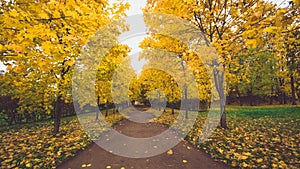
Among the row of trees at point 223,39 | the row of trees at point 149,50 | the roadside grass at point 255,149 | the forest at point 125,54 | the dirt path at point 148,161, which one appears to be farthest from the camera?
the row of trees at point 223,39

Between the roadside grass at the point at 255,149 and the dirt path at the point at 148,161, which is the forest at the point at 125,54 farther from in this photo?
the dirt path at the point at 148,161

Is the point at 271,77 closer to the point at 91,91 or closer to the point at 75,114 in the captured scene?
the point at 91,91

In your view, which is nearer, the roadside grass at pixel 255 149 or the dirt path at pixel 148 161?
the roadside grass at pixel 255 149

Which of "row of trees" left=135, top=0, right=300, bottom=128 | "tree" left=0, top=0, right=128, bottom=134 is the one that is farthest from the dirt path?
"tree" left=0, top=0, right=128, bottom=134

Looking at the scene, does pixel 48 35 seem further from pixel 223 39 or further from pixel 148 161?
pixel 223 39

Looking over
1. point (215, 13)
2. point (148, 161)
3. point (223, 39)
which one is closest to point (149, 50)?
point (215, 13)

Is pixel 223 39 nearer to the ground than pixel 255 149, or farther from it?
farther from it

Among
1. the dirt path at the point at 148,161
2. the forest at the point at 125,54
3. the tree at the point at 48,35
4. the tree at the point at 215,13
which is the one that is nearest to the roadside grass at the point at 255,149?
the forest at the point at 125,54

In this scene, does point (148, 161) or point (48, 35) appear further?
point (148, 161)

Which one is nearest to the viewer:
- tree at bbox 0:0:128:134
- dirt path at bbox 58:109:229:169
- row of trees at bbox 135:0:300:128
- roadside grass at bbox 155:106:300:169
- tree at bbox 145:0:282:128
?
tree at bbox 0:0:128:134

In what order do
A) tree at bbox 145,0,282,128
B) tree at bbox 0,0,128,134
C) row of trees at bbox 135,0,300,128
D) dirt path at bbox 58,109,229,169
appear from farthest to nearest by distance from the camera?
tree at bbox 145,0,282,128 < row of trees at bbox 135,0,300,128 < dirt path at bbox 58,109,229,169 < tree at bbox 0,0,128,134

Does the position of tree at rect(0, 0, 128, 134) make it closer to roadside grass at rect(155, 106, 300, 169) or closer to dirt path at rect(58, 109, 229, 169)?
dirt path at rect(58, 109, 229, 169)

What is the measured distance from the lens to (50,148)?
5.88m

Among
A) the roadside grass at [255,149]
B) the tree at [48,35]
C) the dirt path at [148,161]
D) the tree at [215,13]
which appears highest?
the tree at [215,13]
